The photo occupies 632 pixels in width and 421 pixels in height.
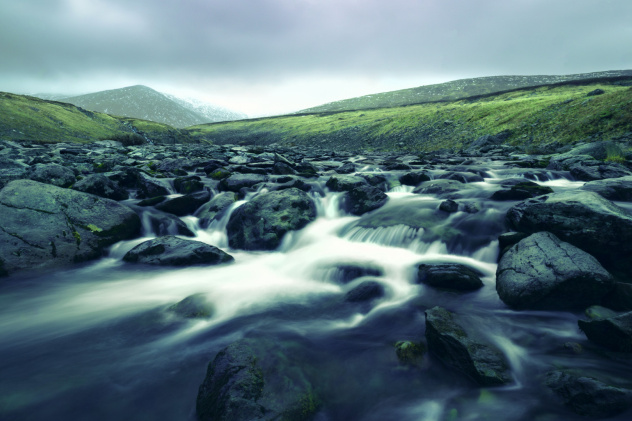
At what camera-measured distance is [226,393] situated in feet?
10.2

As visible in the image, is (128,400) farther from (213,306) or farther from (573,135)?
(573,135)

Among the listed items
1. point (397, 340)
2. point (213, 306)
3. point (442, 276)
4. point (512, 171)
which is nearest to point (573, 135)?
point (512, 171)

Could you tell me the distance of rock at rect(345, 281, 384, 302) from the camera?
614 cm

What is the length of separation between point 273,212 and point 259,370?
661 centimetres

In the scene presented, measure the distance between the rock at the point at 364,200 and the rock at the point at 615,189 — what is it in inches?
246

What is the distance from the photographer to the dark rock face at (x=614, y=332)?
11.7 ft

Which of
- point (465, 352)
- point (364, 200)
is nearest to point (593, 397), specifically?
point (465, 352)

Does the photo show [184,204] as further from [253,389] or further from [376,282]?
[253,389]

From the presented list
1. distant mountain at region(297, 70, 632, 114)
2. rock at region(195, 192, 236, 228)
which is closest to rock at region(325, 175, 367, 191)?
rock at region(195, 192, 236, 228)

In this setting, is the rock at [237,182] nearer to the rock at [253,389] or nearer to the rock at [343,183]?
the rock at [343,183]

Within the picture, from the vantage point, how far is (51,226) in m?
7.44

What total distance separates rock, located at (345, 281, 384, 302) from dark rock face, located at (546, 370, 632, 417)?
3322mm

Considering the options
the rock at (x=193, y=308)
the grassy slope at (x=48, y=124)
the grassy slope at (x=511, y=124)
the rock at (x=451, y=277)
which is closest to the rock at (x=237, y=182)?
the rock at (x=193, y=308)

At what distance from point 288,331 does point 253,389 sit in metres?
2.02
